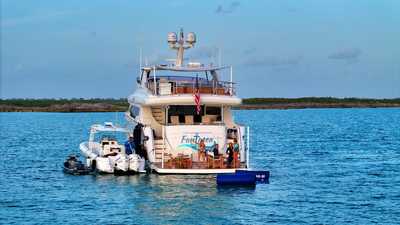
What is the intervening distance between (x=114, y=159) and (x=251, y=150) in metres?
18.8

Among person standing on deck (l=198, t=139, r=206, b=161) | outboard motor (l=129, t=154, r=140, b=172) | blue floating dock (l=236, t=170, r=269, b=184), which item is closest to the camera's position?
blue floating dock (l=236, t=170, r=269, b=184)

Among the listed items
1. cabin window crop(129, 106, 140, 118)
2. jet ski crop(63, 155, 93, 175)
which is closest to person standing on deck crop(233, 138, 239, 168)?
cabin window crop(129, 106, 140, 118)

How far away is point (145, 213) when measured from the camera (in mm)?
25188

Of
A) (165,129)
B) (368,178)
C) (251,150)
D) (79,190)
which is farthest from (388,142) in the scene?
(79,190)

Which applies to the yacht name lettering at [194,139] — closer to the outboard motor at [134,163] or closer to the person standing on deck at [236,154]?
the person standing on deck at [236,154]

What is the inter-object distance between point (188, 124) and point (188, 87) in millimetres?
1615

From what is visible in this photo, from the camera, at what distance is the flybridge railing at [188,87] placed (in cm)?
3397

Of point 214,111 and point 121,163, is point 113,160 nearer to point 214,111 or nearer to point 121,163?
point 121,163

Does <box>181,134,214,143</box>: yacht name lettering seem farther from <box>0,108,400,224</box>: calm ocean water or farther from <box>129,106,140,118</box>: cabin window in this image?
<box>129,106,140,118</box>: cabin window

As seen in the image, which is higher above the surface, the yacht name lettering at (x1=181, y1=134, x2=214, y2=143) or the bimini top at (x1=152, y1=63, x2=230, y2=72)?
the bimini top at (x1=152, y1=63, x2=230, y2=72)

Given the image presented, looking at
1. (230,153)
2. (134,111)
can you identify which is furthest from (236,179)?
(134,111)

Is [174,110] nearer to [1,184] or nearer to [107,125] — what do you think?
[107,125]

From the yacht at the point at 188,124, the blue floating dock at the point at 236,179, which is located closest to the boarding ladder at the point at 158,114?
the yacht at the point at 188,124

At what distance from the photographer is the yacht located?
107ft
